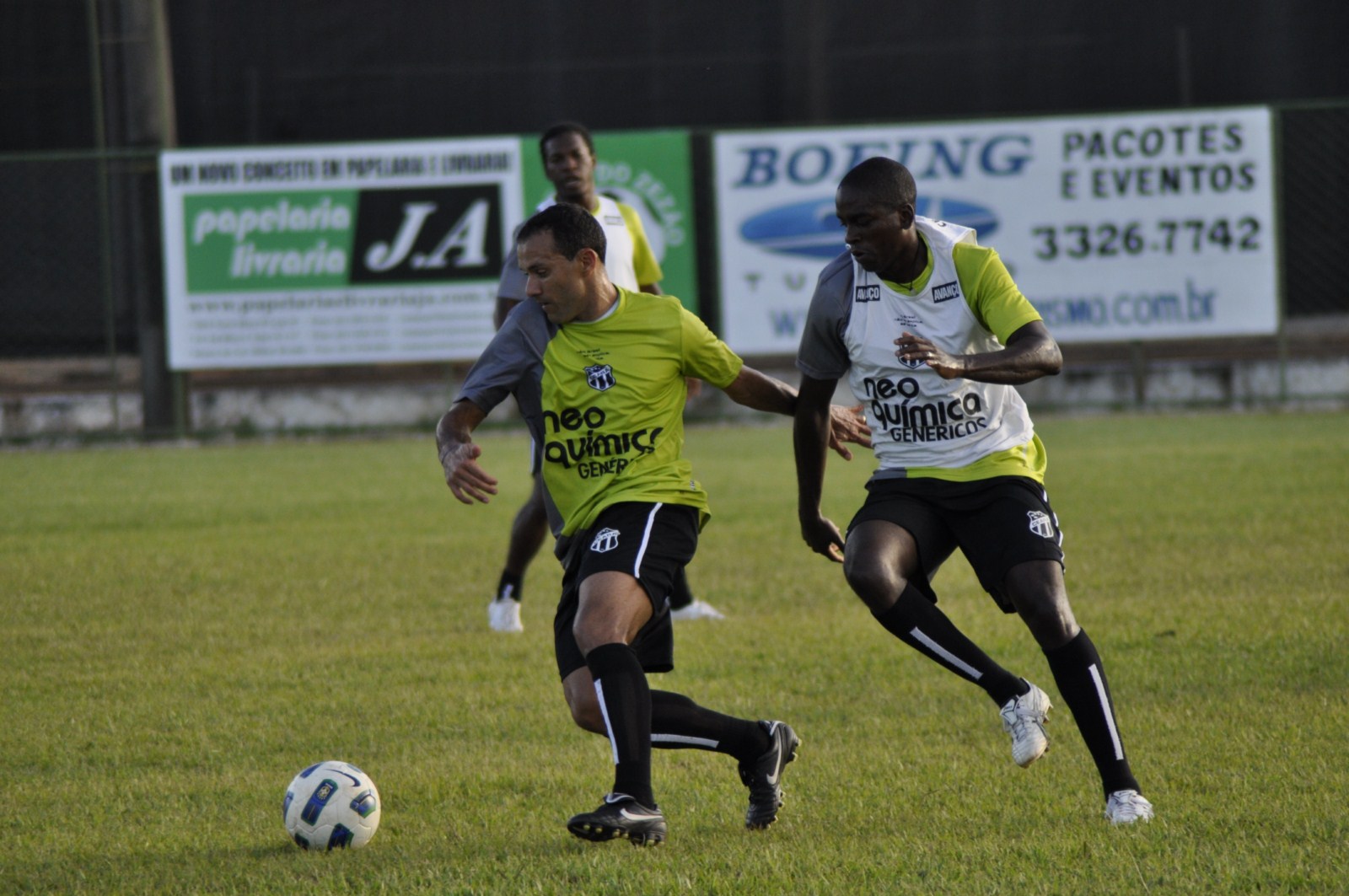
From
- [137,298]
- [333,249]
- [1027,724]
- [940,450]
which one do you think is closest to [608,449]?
[940,450]

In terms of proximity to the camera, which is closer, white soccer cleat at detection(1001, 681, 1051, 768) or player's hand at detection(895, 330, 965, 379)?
player's hand at detection(895, 330, 965, 379)

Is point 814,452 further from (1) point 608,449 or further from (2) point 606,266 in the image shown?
(2) point 606,266

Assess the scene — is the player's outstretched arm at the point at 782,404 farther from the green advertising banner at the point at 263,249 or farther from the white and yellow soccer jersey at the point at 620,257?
the green advertising banner at the point at 263,249

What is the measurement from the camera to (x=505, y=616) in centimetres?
714

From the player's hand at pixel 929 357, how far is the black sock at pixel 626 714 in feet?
3.33

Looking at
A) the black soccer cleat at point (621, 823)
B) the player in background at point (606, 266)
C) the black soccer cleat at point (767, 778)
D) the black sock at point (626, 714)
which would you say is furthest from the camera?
the player in background at point (606, 266)

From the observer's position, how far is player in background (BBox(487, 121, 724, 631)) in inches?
276

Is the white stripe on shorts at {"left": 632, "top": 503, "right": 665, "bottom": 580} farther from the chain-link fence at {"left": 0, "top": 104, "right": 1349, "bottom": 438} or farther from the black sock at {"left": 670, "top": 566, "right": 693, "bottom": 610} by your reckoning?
the chain-link fence at {"left": 0, "top": 104, "right": 1349, "bottom": 438}

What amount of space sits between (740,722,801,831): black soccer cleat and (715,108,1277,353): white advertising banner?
12.3 meters

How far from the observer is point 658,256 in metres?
16.2

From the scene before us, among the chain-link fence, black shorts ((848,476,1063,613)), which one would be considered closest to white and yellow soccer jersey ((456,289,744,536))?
black shorts ((848,476,1063,613))

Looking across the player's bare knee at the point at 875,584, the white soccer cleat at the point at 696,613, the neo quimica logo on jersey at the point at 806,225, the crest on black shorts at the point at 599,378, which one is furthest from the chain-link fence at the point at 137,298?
the player's bare knee at the point at 875,584

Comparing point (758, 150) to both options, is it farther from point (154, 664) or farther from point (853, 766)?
point (853, 766)

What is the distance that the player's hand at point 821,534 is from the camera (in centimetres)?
466
